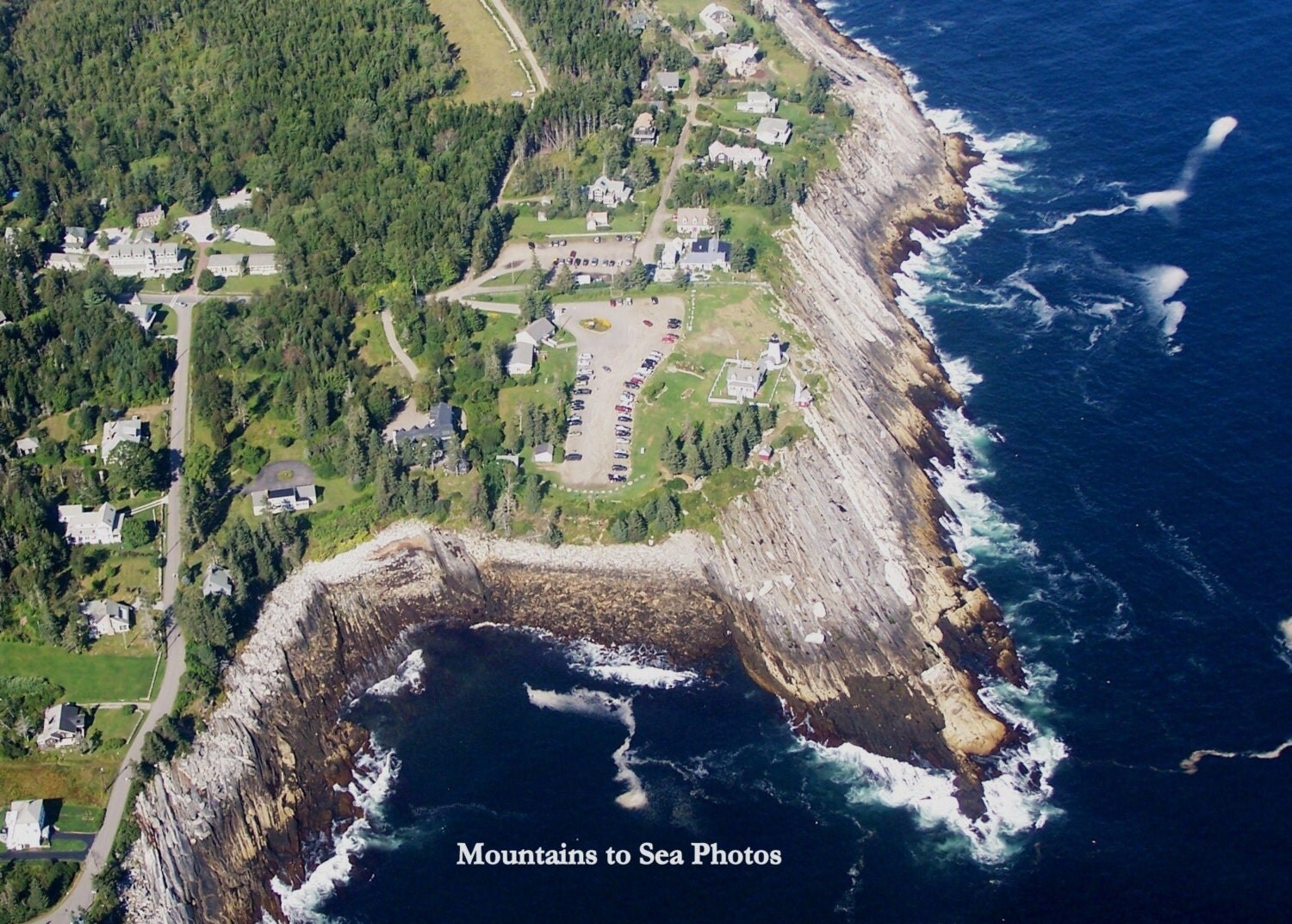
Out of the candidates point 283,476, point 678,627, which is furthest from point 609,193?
point 678,627

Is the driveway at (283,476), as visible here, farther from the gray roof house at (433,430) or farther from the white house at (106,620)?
the white house at (106,620)

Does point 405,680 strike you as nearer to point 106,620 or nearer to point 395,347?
point 106,620

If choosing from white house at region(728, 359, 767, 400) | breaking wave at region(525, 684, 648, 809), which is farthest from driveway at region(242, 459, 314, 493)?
white house at region(728, 359, 767, 400)

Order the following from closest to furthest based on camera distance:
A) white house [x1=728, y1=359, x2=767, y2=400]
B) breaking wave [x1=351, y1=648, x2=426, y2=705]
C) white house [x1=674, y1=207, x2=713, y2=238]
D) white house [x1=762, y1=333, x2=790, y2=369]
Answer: breaking wave [x1=351, y1=648, x2=426, y2=705]
white house [x1=728, y1=359, x2=767, y2=400]
white house [x1=762, y1=333, x2=790, y2=369]
white house [x1=674, y1=207, x2=713, y2=238]

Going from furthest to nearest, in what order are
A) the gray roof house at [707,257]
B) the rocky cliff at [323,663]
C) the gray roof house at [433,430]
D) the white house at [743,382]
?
the gray roof house at [707,257] < the white house at [743,382] < the gray roof house at [433,430] < the rocky cliff at [323,663]

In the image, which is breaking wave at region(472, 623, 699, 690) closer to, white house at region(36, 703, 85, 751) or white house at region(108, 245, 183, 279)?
white house at region(36, 703, 85, 751)

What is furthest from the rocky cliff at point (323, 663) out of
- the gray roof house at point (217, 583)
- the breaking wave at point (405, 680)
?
the gray roof house at point (217, 583)
